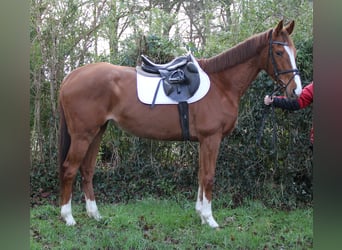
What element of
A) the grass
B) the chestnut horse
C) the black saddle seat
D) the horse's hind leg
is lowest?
Answer: the grass

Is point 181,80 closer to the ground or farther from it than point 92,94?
farther from it

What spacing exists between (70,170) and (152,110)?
102 centimetres

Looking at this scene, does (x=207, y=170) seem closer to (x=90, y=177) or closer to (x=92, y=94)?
(x=90, y=177)

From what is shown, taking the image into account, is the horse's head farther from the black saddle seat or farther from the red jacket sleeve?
the black saddle seat

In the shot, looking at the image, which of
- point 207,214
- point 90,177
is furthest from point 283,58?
point 90,177

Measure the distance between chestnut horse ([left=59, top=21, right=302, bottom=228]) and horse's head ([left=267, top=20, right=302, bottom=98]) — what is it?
16 millimetres

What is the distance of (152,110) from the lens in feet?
12.4

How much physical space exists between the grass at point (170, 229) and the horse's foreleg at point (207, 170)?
0.11m

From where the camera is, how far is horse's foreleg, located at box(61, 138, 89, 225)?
3705mm

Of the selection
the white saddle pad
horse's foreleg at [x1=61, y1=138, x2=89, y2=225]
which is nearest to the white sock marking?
the white saddle pad

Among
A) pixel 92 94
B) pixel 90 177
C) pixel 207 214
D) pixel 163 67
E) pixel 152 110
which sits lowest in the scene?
pixel 207 214

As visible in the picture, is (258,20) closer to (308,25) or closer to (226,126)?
(308,25)

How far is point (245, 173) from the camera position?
499cm
